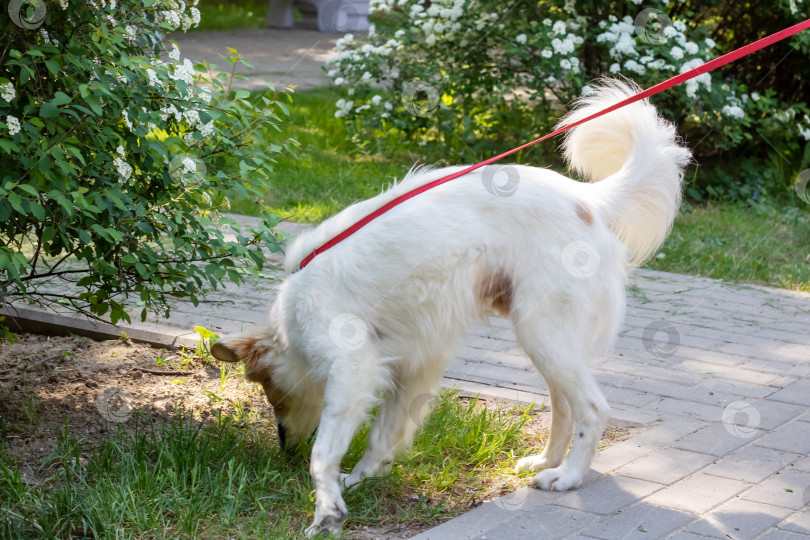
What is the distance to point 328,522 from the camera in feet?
10.3

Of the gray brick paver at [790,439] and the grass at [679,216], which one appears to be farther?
the grass at [679,216]

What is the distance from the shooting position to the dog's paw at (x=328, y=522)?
10.1ft

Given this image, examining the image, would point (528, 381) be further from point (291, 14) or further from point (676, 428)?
point (291, 14)

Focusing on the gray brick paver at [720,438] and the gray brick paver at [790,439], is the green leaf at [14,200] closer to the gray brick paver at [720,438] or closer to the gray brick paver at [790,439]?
the gray brick paver at [720,438]

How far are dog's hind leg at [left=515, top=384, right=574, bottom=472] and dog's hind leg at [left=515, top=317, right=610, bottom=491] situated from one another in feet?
0.54

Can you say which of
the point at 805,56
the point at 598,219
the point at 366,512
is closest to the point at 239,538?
the point at 366,512

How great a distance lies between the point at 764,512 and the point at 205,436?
2.11 meters

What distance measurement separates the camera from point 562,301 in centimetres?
341
